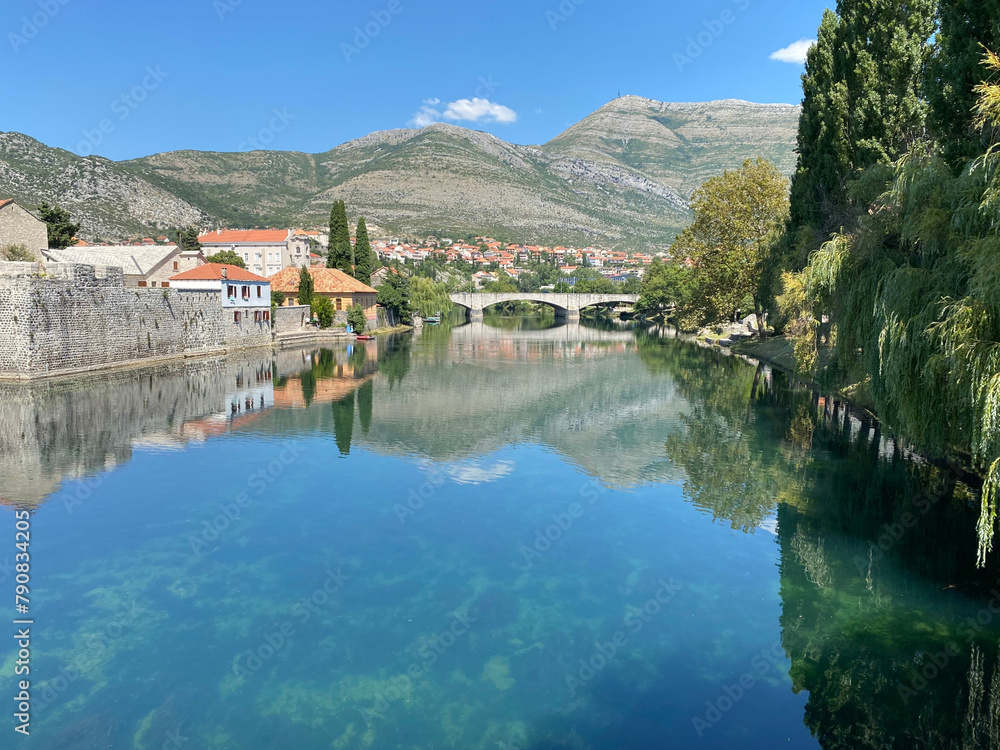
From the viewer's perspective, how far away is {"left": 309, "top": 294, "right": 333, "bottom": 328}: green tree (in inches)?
2112

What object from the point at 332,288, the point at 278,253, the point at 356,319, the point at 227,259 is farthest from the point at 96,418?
the point at 278,253

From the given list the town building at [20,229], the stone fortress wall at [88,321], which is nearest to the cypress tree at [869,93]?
the stone fortress wall at [88,321]

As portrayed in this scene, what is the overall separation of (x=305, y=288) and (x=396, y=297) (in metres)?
11.7

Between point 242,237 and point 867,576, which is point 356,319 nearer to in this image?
point 242,237

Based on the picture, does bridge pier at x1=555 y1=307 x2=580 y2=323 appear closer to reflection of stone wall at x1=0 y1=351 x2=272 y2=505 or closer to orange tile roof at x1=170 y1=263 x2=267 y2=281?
orange tile roof at x1=170 y1=263 x2=267 y2=281

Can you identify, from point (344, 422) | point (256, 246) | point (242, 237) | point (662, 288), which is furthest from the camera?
point (662, 288)

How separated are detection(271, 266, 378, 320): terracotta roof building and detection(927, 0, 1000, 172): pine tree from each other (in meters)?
49.4

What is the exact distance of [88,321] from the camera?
28.9 metres

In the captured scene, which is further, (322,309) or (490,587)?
(322,309)

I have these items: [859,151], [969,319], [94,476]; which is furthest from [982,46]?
[94,476]

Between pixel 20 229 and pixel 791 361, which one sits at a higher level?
pixel 20 229

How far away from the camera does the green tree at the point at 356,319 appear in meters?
55.2

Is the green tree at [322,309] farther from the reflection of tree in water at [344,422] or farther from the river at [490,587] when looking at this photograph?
the river at [490,587]

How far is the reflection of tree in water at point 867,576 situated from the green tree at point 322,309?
38.9 metres
